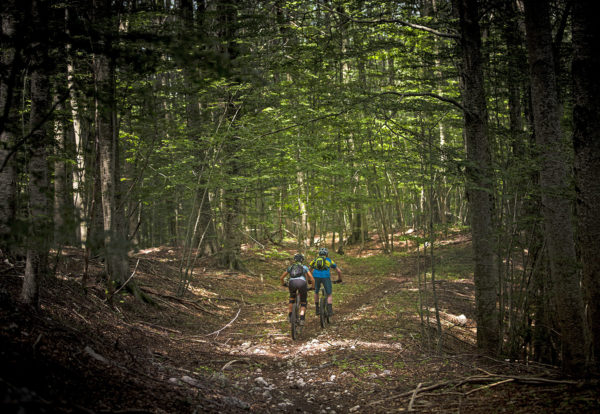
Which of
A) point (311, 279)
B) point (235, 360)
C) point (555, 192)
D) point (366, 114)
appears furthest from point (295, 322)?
point (555, 192)

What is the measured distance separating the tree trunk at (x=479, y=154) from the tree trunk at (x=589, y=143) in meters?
2.24

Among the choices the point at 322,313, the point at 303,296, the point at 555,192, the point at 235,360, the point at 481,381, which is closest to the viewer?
the point at 555,192

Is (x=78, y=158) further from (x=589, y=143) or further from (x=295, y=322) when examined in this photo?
(x=589, y=143)

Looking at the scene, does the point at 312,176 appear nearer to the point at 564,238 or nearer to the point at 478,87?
the point at 478,87

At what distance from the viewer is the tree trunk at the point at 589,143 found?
4422 millimetres

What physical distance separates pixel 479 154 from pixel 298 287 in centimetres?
494

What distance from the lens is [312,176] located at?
15.8 m

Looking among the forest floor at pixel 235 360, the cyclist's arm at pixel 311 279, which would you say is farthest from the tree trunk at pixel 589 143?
the cyclist's arm at pixel 311 279

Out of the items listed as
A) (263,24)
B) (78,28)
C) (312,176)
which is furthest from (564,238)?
(312,176)

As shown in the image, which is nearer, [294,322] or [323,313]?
[294,322]

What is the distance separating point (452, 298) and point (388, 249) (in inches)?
391

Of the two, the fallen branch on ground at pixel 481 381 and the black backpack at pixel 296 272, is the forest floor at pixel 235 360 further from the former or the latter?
the black backpack at pixel 296 272

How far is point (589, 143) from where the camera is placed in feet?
14.6

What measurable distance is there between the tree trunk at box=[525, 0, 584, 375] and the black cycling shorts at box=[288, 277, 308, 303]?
5305 millimetres
